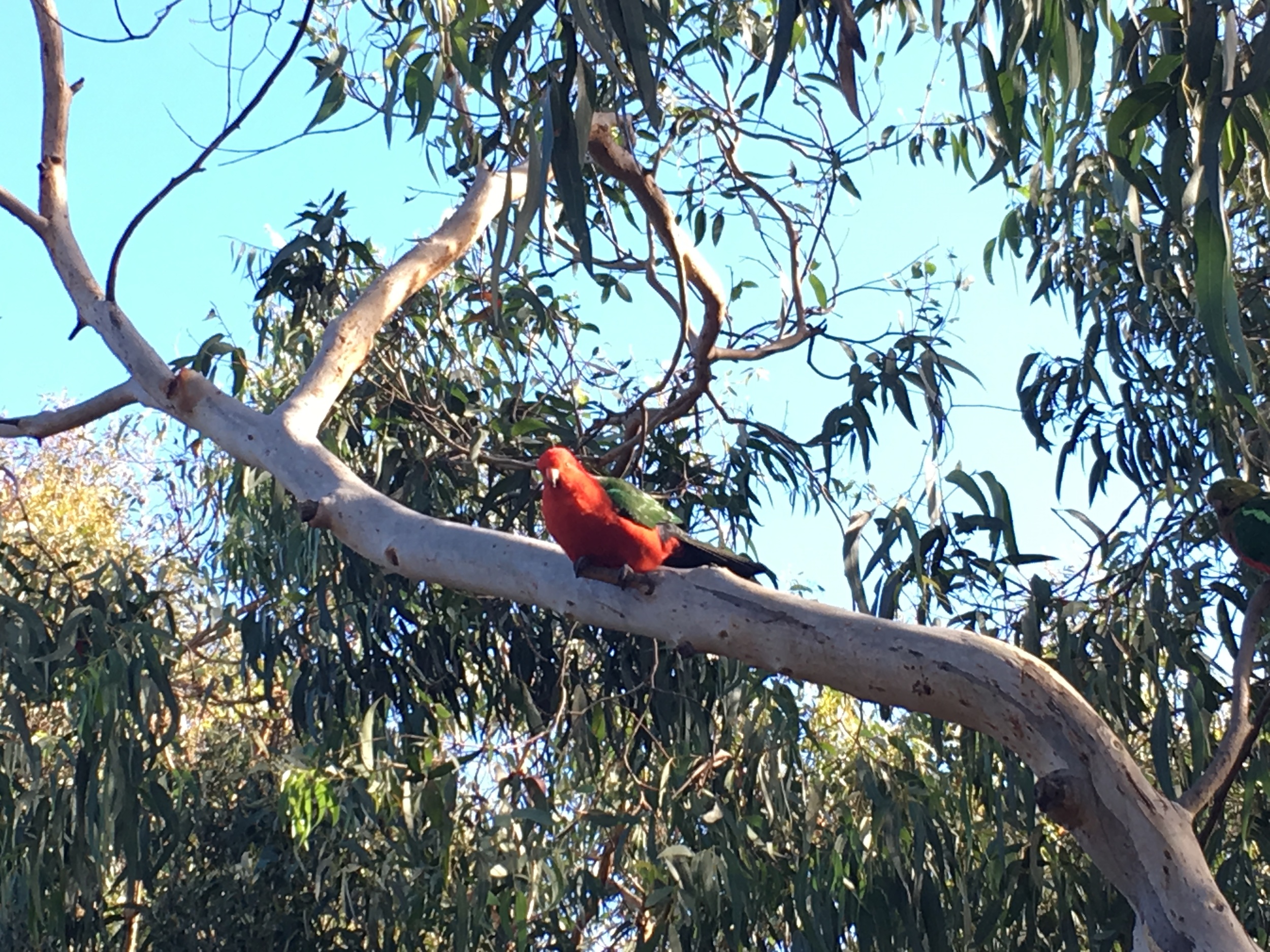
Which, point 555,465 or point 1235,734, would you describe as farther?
point 555,465

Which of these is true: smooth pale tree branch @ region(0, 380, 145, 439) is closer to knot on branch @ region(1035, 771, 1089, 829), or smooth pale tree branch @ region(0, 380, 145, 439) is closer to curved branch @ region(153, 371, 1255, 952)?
curved branch @ region(153, 371, 1255, 952)

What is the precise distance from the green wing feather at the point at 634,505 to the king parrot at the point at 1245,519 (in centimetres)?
157

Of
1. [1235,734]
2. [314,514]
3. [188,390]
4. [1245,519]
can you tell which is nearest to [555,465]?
[314,514]

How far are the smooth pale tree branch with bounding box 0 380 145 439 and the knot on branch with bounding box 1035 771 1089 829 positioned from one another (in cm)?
232

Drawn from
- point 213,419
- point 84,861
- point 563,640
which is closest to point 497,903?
point 563,640

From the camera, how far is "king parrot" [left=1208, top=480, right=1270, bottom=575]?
123 inches

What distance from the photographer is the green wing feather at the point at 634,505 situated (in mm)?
2508

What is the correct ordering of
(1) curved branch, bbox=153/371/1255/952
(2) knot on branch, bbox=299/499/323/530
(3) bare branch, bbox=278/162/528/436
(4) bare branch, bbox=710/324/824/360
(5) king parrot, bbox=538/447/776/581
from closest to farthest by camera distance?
1. (1) curved branch, bbox=153/371/1255/952
2. (5) king parrot, bbox=538/447/776/581
3. (2) knot on branch, bbox=299/499/323/530
4. (3) bare branch, bbox=278/162/528/436
5. (4) bare branch, bbox=710/324/824/360

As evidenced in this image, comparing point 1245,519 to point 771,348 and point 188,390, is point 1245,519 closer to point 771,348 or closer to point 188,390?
point 771,348

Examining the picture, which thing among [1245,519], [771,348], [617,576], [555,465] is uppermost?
[771,348]

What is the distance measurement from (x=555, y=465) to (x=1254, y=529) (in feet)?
6.04

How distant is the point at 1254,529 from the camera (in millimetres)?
3143

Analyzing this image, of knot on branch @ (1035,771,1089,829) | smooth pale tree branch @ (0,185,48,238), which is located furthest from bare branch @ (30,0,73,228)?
knot on branch @ (1035,771,1089,829)

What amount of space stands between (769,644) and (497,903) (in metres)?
1.59
